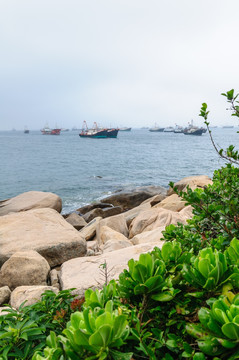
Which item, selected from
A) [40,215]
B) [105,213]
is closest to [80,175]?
[105,213]

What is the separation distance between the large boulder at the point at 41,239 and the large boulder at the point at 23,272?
1103 millimetres

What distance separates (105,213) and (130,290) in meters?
13.3

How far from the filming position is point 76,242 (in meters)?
6.52

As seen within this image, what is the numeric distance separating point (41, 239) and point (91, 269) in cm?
247

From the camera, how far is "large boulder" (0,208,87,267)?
20.6 ft

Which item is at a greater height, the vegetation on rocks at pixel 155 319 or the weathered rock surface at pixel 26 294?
the vegetation on rocks at pixel 155 319

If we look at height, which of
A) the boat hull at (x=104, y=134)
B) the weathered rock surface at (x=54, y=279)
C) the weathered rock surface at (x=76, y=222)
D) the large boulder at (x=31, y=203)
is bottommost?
the weathered rock surface at (x=76, y=222)

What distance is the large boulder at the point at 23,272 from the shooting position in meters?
4.93

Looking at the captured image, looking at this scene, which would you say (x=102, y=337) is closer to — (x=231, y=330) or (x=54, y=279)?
(x=231, y=330)

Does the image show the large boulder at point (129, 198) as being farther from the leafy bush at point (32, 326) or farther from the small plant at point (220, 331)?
the small plant at point (220, 331)

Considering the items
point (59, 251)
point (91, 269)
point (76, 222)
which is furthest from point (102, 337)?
point (76, 222)

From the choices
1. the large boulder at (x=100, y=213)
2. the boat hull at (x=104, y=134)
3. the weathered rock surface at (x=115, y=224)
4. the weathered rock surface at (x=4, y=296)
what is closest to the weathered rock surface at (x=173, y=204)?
the weathered rock surface at (x=115, y=224)

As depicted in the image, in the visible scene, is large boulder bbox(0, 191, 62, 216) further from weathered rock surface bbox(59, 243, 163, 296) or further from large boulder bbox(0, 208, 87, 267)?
weathered rock surface bbox(59, 243, 163, 296)

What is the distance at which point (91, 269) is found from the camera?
4.50 meters
